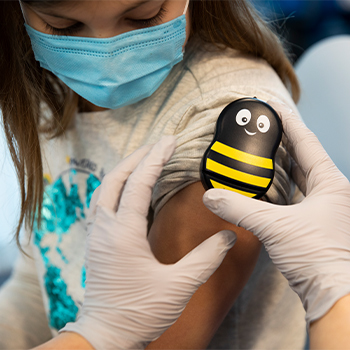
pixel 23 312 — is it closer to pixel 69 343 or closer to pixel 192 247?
pixel 69 343

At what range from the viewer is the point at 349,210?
27.5 inches

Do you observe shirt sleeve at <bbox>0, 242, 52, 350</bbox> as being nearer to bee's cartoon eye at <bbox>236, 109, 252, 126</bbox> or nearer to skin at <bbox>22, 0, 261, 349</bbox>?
skin at <bbox>22, 0, 261, 349</bbox>

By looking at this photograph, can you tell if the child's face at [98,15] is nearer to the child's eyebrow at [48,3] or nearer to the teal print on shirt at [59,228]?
the child's eyebrow at [48,3]

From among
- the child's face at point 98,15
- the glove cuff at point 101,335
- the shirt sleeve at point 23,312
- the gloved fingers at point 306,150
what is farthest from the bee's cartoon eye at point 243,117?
the shirt sleeve at point 23,312

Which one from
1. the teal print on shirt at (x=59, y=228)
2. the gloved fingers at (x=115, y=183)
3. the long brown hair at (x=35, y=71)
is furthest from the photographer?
the teal print on shirt at (x=59, y=228)

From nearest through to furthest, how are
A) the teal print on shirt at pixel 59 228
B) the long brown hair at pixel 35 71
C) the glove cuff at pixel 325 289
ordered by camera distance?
the glove cuff at pixel 325 289 < the long brown hair at pixel 35 71 < the teal print on shirt at pixel 59 228

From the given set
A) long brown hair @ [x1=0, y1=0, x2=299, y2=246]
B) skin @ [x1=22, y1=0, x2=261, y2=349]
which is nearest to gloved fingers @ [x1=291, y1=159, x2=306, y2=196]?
skin @ [x1=22, y1=0, x2=261, y2=349]

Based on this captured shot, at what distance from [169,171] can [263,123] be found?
210mm

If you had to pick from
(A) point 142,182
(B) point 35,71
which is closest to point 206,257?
(A) point 142,182

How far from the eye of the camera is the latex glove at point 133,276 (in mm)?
685

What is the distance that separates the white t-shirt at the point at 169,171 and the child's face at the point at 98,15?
0.17 metres

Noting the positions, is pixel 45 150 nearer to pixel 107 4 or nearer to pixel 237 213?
pixel 107 4

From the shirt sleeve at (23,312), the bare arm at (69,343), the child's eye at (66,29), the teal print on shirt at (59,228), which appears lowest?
the shirt sleeve at (23,312)

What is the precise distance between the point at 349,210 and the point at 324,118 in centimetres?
64
